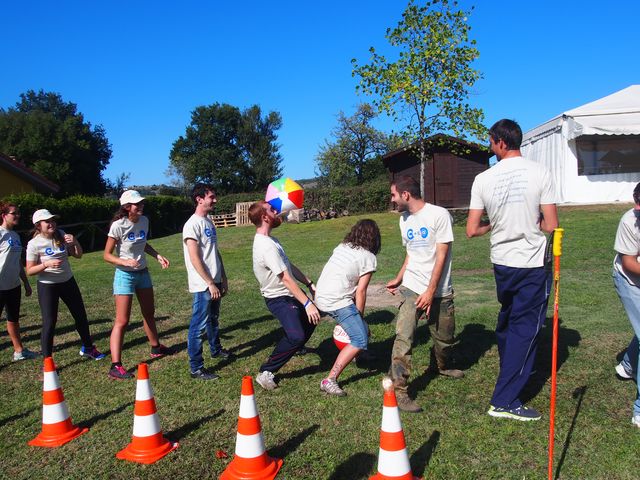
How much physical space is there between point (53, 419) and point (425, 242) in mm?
3306

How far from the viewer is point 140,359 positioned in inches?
234

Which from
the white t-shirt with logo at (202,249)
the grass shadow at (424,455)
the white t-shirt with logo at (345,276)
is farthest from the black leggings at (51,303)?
the grass shadow at (424,455)

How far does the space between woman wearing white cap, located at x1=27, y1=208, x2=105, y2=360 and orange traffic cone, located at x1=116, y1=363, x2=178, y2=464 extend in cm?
254

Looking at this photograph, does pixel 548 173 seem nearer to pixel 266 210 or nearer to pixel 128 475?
pixel 266 210

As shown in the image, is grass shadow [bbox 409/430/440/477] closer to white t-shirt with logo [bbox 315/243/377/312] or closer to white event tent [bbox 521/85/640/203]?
white t-shirt with logo [bbox 315/243/377/312]

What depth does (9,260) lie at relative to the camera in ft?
20.1

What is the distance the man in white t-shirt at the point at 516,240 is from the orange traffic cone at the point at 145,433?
8.23ft

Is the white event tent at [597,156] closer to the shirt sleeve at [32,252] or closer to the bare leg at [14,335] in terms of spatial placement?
the shirt sleeve at [32,252]

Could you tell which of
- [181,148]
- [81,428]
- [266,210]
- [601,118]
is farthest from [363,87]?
[181,148]


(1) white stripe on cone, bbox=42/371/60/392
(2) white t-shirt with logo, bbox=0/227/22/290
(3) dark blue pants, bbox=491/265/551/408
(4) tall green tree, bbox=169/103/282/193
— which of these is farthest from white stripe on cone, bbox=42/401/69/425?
(4) tall green tree, bbox=169/103/282/193

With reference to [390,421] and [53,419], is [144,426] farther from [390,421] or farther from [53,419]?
[390,421]

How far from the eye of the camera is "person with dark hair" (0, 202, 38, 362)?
6.09m

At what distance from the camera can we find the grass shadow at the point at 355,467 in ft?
10.6

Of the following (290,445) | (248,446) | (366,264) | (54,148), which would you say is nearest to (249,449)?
(248,446)
